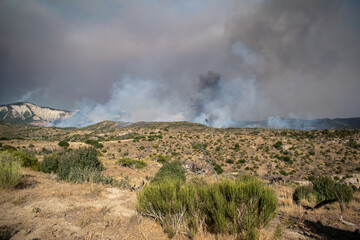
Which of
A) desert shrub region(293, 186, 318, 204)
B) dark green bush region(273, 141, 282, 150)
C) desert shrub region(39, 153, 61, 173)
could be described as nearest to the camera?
desert shrub region(293, 186, 318, 204)

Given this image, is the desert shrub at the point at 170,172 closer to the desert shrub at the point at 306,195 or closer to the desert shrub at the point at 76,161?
the desert shrub at the point at 76,161

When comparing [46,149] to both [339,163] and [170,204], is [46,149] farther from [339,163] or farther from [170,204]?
[339,163]

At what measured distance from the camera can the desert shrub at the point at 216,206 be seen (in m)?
4.30

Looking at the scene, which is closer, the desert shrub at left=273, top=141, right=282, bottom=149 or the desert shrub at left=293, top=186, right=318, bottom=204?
the desert shrub at left=293, top=186, right=318, bottom=204

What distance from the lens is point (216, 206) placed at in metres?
4.62

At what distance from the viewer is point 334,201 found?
842 cm

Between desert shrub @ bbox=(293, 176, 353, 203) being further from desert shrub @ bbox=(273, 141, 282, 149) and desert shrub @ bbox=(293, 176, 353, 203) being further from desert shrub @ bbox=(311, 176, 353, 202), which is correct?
desert shrub @ bbox=(273, 141, 282, 149)

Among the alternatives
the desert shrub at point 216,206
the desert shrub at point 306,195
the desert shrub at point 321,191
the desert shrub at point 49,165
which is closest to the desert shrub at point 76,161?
the desert shrub at point 49,165

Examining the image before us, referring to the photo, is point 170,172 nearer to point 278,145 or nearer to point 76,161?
point 76,161

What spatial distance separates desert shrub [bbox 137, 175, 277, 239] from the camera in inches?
169

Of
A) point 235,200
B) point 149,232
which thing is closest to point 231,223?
point 235,200

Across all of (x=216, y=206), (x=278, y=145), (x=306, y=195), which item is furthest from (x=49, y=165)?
(x=278, y=145)

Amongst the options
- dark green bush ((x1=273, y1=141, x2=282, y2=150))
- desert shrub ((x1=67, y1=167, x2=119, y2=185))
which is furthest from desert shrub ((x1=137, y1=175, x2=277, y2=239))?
dark green bush ((x1=273, y1=141, x2=282, y2=150))

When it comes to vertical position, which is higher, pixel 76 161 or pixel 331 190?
pixel 76 161
